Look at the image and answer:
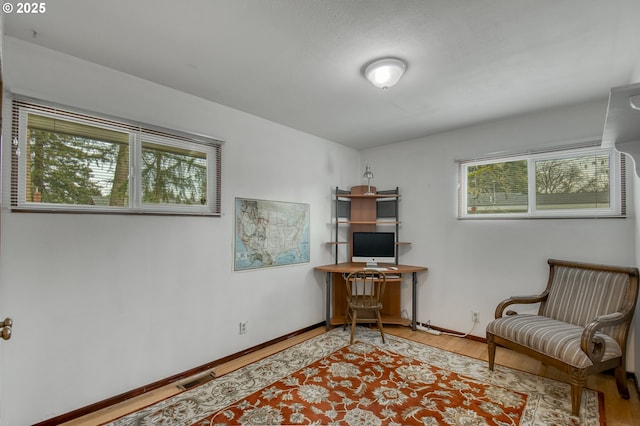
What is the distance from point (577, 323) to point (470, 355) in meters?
0.98

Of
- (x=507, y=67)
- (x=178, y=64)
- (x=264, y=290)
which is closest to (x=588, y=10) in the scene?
(x=507, y=67)

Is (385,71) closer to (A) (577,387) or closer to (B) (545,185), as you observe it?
(B) (545,185)

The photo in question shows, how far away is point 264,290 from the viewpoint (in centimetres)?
336

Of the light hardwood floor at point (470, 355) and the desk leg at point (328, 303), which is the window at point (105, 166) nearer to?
the light hardwood floor at point (470, 355)

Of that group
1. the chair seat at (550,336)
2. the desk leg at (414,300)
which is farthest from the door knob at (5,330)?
the desk leg at (414,300)

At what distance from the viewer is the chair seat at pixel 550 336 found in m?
2.22

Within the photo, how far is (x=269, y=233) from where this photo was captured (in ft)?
11.2

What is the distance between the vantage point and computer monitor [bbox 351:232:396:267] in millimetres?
4105

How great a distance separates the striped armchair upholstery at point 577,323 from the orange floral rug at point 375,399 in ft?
1.32

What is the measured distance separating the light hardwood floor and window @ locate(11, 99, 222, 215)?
4.76 ft

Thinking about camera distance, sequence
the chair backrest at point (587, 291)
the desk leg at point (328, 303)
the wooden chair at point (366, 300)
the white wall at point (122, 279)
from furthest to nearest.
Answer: the desk leg at point (328, 303) < the wooden chair at point (366, 300) < the chair backrest at point (587, 291) < the white wall at point (122, 279)

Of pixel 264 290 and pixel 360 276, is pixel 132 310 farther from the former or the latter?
pixel 360 276

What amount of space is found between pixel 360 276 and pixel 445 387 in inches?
57.3

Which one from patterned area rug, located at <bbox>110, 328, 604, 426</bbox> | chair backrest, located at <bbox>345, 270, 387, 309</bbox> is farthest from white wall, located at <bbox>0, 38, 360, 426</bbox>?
chair backrest, located at <bbox>345, 270, 387, 309</bbox>
